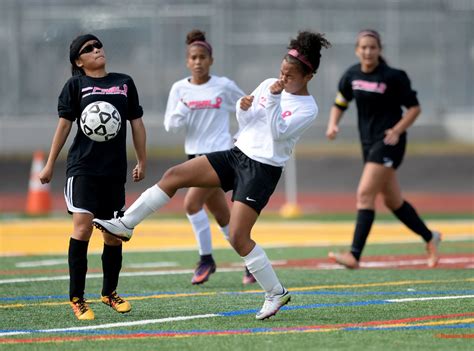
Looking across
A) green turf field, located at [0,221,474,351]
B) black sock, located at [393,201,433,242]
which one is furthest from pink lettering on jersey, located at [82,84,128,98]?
black sock, located at [393,201,433,242]

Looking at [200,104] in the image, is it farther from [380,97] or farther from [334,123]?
[380,97]

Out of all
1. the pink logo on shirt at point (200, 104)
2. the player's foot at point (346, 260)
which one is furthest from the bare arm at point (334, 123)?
the pink logo on shirt at point (200, 104)

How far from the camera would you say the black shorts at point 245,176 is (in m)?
8.20

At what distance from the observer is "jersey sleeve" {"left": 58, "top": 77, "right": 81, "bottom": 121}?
8242mm

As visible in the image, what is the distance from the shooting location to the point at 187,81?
11.3 meters

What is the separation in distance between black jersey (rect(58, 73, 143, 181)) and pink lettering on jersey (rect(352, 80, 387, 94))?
413cm

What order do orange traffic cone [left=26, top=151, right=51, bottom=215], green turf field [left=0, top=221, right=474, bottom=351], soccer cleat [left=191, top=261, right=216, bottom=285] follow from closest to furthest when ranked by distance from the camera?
green turf field [left=0, top=221, right=474, bottom=351] → soccer cleat [left=191, top=261, right=216, bottom=285] → orange traffic cone [left=26, top=151, right=51, bottom=215]

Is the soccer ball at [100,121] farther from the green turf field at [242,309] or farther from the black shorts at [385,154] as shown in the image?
the black shorts at [385,154]

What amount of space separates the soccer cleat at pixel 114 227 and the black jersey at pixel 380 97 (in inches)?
173

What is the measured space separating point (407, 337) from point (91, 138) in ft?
8.52

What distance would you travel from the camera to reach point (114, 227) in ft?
26.6

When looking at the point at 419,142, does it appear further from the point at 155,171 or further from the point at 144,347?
the point at 144,347

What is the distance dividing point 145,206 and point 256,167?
0.83 metres

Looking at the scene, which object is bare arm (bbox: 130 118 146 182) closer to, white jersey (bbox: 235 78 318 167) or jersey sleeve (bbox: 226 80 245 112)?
white jersey (bbox: 235 78 318 167)
